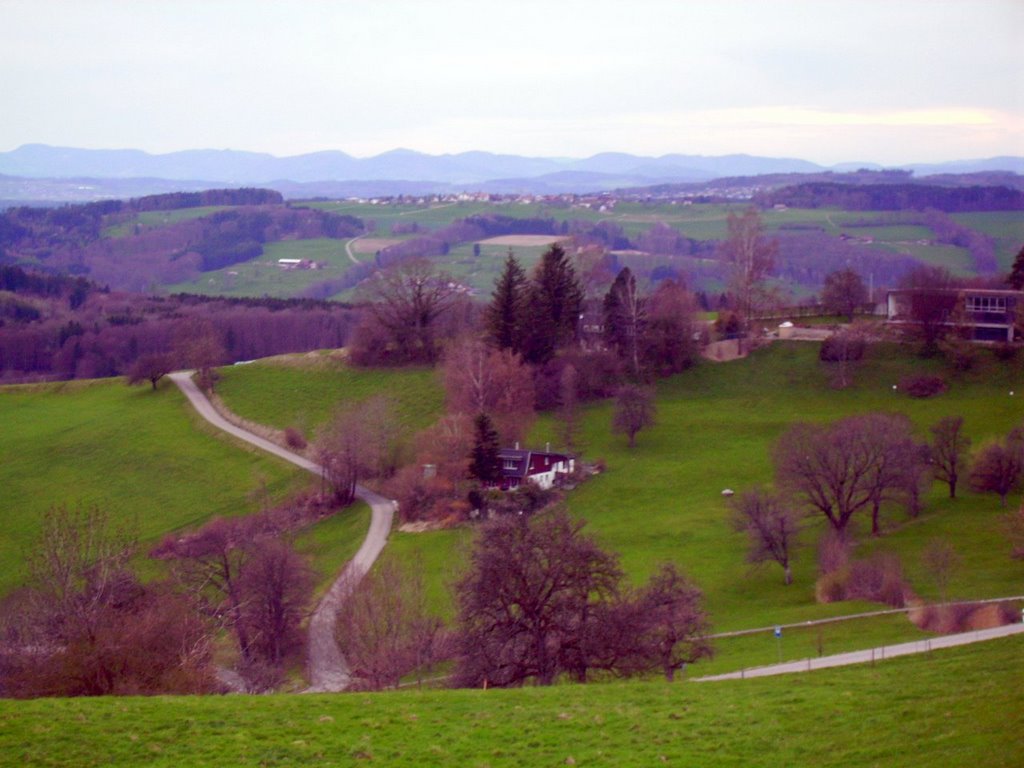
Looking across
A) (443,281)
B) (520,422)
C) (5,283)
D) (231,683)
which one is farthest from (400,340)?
(5,283)

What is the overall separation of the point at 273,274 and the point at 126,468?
81.6 metres

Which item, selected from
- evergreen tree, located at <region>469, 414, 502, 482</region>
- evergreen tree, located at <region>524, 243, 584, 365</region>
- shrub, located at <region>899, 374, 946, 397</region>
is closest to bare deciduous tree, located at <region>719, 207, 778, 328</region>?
evergreen tree, located at <region>524, 243, 584, 365</region>

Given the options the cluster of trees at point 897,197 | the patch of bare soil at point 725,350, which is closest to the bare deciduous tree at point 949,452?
the patch of bare soil at point 725,350

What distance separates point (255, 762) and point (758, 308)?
5230 cm

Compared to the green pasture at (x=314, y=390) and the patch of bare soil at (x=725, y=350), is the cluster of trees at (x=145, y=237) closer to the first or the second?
the green pasture at (x=314, y=390)

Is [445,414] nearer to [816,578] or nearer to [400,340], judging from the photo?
[400,340]

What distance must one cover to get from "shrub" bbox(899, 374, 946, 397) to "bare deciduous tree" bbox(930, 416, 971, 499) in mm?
10933

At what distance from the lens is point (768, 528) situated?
31812mm

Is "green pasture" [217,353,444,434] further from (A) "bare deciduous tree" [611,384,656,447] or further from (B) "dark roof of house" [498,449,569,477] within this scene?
(A) "bare deciduous tree" [611,384,656,447]

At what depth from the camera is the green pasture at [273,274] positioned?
12512 cm

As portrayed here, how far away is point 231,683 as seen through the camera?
2364 centimetres

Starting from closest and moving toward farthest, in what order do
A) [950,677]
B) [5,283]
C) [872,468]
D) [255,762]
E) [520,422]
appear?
[255,762]
[950,677]
[872,468]
[520,422]
[5,283]

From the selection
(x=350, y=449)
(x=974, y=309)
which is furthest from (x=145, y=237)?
(x=974, y=309)

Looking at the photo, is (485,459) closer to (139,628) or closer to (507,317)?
(507,317)
